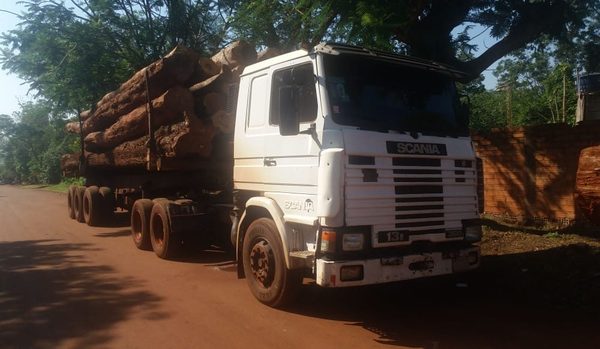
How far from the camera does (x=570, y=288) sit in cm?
558

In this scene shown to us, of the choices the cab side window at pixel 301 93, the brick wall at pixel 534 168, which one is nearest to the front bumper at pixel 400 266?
the cab side window at pixel 301 93

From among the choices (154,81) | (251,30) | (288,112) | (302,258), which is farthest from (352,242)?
(251,30)

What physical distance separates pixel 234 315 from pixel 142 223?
419 cm

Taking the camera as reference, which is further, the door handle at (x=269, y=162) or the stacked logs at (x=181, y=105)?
the stacked logs at (x=181, y=105)

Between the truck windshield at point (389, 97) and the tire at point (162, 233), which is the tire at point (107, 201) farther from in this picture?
the truck windshield at point (389, 97)

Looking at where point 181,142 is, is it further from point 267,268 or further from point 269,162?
point 267,268

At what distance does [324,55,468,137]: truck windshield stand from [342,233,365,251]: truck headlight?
105 centimetres

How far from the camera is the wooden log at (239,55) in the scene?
759 cm

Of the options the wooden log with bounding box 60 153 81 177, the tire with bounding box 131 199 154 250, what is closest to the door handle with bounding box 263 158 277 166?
the tire with bounding box 131 199 154 250

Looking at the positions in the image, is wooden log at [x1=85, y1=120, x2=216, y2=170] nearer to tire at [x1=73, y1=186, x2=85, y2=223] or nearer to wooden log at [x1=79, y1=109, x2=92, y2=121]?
wooden log at [x1=79, y1=109, x2=92, y2=121]

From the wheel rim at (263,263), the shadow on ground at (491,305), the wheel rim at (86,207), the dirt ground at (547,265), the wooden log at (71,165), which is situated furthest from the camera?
the wooden log at (71,165)

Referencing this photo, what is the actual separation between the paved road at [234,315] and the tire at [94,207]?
4.79 metres

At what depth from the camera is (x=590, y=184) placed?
4301mm

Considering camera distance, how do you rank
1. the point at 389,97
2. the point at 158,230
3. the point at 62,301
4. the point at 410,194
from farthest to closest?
the point at 158,230, the point at 62,301, the point at 389,97, the point at 410,194
